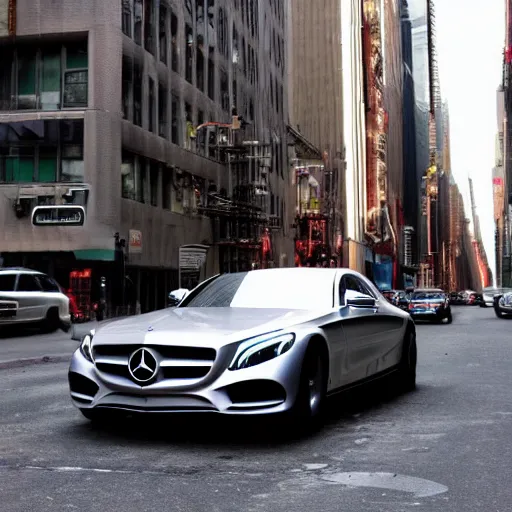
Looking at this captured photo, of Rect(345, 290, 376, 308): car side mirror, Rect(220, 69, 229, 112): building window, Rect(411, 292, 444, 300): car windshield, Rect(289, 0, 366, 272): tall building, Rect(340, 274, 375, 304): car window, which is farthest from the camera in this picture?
Rect(289, 0, 366, 272): tall building

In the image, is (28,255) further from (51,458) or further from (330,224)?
(330,224)

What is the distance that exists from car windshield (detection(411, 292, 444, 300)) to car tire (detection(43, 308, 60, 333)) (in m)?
13.7

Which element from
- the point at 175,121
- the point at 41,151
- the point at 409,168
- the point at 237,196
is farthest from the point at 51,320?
the point at 409,168

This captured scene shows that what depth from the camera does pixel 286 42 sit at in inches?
2800

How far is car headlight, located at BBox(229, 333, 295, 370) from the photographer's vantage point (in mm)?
6641

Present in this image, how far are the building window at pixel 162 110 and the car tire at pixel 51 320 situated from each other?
676 inches

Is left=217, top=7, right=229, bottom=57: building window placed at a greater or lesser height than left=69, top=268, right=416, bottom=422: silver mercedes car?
greater

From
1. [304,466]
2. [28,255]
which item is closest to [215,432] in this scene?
[304,466]

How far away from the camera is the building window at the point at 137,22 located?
38.5 meters

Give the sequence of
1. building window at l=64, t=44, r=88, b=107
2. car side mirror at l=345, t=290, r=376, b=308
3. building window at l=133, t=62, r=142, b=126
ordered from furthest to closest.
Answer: building window at l=133, t=62, r=142, b=126
building window at l=64, t=44, r=88, b=107
car side mirror at l=345, t=290, r=376, b=308

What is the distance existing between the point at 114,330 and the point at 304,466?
6.63 ft

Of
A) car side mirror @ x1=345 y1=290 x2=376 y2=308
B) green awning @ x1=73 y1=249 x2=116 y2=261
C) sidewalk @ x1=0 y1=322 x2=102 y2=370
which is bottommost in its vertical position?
sidewalk @ x1=0 y1=322 x2=102 y2=370

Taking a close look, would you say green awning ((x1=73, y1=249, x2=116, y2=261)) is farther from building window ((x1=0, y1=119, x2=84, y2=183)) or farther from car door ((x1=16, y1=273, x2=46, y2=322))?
car door ((x1=16, y1=273, x2=46, y2=322))

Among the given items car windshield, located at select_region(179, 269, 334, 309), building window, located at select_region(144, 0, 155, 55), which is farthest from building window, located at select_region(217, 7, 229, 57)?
car windshield, located at select_region(179, 269, 334, 309)
